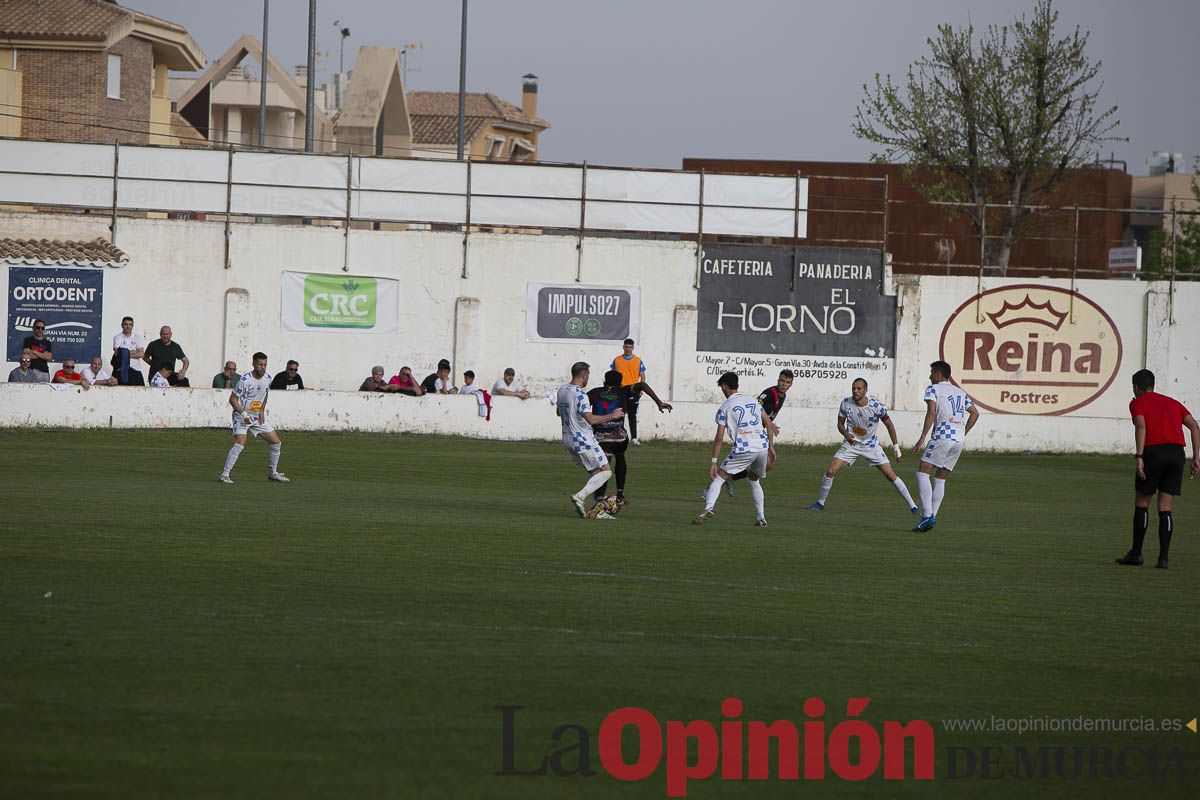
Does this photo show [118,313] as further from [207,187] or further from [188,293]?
[207,187]

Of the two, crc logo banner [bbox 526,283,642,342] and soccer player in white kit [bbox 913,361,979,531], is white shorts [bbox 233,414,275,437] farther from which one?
crc logo banner [bbox 526,283,642,342]

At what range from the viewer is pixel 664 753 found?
6844 mm

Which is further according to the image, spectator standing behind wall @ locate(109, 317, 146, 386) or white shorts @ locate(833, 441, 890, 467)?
spectator standing behind wall @ locate(109, 317, 146, 386)

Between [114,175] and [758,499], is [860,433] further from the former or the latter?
[114,175]

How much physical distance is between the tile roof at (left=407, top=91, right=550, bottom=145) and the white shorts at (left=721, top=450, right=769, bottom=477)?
58.4 m

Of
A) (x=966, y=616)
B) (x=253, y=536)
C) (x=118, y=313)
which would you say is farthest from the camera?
(x=118, y=313)

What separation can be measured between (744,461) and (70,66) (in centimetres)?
3682

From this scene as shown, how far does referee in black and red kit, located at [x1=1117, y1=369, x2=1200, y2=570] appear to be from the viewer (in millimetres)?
14039

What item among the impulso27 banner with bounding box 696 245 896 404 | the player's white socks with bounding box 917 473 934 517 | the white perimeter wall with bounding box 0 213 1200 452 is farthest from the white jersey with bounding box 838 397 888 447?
the impulso27 banner with bounding box 696 245 896 404

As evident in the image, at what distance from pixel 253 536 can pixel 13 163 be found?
25.6 meters

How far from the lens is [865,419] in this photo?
19609 millimetres

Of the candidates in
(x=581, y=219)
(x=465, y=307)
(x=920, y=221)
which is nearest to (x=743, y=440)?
(x=465, y=307)

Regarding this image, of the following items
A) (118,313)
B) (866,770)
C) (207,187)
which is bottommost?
(866,770)

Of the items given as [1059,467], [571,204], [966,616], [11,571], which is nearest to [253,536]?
[11,571]
